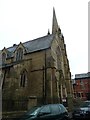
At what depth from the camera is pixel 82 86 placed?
193 ft

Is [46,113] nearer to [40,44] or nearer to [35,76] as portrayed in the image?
[35,76]

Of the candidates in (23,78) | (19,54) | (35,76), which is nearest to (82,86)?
(19,54)

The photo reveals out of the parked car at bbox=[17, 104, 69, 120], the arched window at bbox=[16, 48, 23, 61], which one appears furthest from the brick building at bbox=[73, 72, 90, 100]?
the parked car at bbox=[17, 104, 69, 120]

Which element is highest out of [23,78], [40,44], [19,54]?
[40,44]

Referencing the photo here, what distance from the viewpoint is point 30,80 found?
28953 mm

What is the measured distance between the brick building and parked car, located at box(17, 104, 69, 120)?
46130 millimetres

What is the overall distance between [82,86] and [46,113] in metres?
50.1

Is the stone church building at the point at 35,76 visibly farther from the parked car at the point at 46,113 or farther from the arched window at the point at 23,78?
the parked car at the point at 46,113

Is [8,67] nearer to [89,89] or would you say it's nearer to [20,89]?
[20,89]

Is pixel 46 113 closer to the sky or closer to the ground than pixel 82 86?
closer to the ground

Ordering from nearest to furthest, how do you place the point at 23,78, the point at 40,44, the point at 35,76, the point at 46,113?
the point at 46,113 → the point at 35,76 → the point at 23,78 → the point at 40,44

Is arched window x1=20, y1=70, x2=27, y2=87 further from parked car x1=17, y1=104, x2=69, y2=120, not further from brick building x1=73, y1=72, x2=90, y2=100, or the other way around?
brick building x1=73, y1=72, x2=90, y2=100

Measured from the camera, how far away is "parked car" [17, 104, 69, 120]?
10.3 meters

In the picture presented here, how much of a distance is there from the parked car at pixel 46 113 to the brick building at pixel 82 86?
1816 inches
